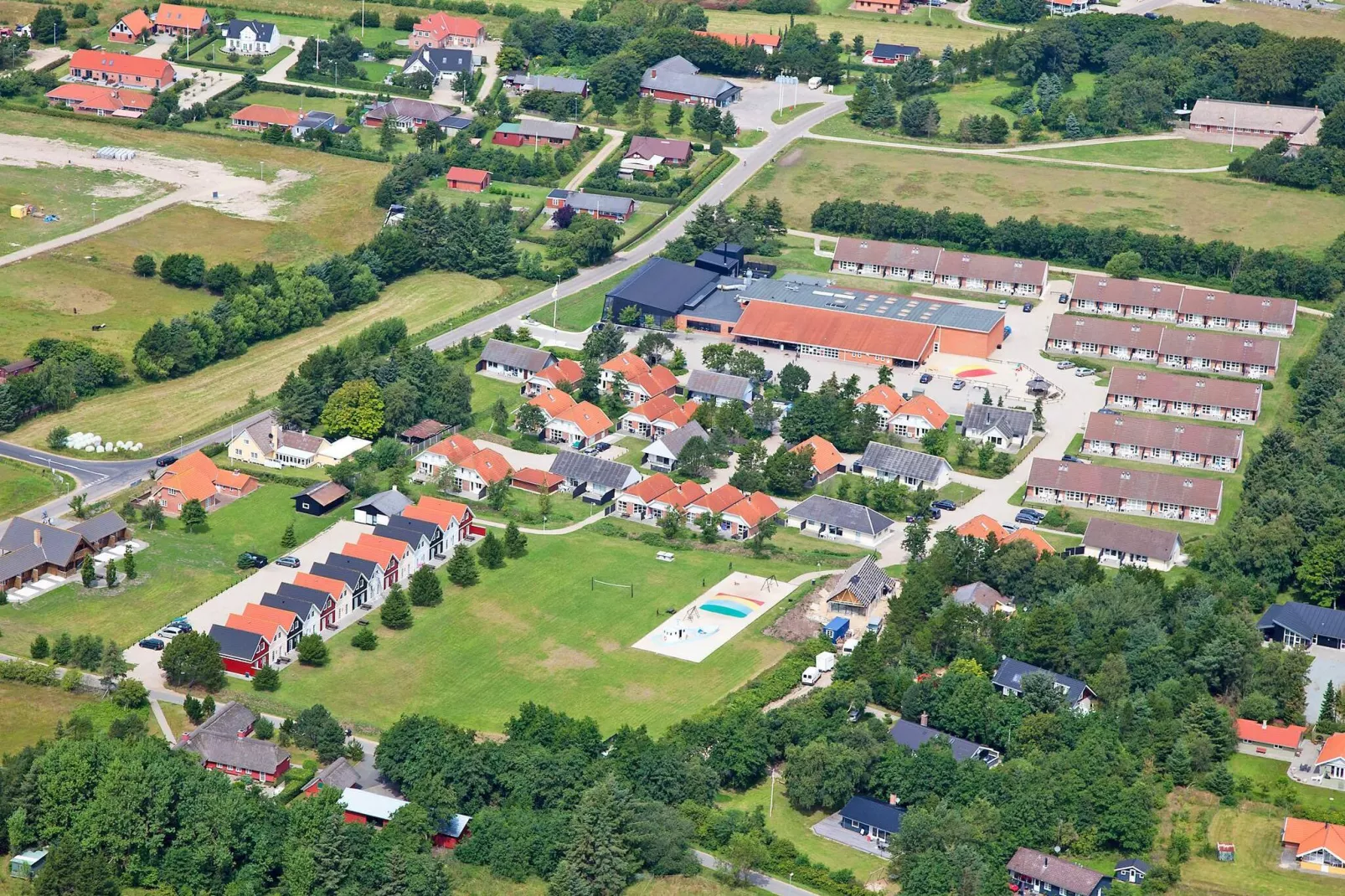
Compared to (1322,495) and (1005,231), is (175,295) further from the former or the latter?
(1322,495)

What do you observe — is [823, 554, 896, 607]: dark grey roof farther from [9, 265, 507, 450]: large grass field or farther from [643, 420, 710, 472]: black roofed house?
[9, 265, 507, 450]: large grass field

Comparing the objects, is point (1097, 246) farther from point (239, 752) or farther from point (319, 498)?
point (239, 752)

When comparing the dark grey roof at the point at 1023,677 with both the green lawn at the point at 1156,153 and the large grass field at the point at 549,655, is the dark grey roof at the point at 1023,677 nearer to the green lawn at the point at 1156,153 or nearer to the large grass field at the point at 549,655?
the large grass field at the point at 549,655

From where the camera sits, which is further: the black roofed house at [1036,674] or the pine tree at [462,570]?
the pine tree at [462,570]

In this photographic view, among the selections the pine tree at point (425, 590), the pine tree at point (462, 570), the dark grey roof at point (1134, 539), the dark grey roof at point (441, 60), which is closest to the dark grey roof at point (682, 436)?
the pine tree at point (462, 570)

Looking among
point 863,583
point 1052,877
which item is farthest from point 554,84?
point 1052,877

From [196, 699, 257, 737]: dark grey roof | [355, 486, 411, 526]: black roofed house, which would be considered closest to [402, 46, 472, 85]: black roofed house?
[355, 486, 411, 526]: black roofed house
